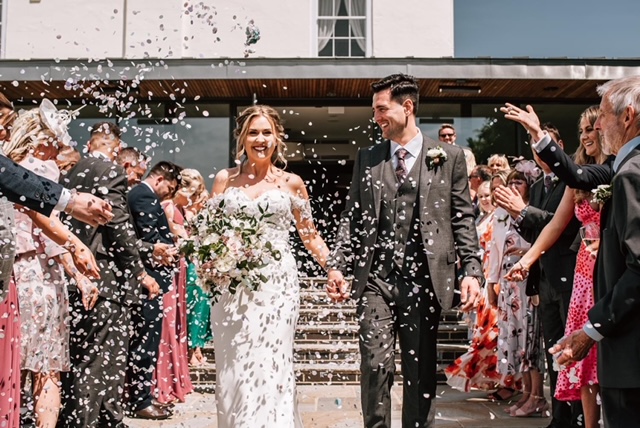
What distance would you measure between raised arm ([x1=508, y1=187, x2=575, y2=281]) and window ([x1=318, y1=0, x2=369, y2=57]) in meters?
9.50

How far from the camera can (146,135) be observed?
14.1m

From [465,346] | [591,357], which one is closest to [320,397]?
[465,346]

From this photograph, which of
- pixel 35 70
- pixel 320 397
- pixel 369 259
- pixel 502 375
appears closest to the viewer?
pixel 369 259

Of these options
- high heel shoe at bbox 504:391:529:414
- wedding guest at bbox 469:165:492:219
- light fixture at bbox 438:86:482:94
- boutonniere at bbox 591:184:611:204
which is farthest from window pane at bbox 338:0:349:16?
boutonniere at bbox 591:184:611:204

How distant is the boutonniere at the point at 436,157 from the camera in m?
4.43

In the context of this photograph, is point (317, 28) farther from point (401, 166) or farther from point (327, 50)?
point (401, 166)

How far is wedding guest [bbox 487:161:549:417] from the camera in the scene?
6.37m

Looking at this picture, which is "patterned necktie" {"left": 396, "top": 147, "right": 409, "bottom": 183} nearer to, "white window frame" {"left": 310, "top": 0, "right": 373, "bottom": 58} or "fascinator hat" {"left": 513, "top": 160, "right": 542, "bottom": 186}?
"fascinator hat" {"left": 513, "top": 160, "right": 542, "bottom": 186}

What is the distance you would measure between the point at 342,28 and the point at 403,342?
10.6 meters

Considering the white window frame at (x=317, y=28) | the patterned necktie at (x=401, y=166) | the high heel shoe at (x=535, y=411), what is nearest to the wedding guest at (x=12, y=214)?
the patterned necktie at (x=401, y=166)

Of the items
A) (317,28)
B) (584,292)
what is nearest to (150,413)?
(584,292)

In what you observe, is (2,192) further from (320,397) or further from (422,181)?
(320,397)

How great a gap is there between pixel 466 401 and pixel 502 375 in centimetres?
62

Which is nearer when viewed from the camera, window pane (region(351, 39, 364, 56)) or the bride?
the bride
